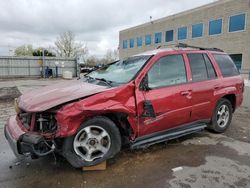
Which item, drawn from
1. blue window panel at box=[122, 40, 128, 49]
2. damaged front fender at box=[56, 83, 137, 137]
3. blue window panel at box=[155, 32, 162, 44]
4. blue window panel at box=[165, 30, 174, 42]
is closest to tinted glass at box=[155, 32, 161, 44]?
blue window panel at box=[155, 32, 162, 44]

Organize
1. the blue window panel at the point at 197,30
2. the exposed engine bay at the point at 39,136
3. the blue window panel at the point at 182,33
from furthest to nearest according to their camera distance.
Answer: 1. the blue window panel at the point at 182,33
2. the blue window panel at the point at 197,30
3. the exposed engine bay at the point at 39,136

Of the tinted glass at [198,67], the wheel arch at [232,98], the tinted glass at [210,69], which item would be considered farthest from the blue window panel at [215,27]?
the tinted glass at [198,67]

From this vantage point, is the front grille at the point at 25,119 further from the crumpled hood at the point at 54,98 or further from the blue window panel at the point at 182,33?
the blue window panel at the point at 182,33

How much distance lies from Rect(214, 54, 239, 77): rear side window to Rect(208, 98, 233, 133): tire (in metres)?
0.61

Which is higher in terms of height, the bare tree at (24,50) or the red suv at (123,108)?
the bare tree at (24,50)

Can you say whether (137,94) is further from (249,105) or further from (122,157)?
(249,105)

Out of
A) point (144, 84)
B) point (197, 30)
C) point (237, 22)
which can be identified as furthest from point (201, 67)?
point (197, 30)

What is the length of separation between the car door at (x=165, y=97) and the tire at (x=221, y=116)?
966 millimetres

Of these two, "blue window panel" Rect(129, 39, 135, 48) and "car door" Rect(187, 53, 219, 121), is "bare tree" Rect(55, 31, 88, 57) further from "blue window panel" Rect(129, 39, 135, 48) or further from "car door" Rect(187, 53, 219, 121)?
"car door" Rect(187, 53, 219, 121)

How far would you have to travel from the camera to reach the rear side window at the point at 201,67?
403 centimetres

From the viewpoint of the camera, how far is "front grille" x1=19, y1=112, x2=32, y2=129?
2.92m

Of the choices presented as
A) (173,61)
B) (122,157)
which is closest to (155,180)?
(122,157)

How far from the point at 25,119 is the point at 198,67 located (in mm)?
3208

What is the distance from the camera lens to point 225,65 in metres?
4.70
